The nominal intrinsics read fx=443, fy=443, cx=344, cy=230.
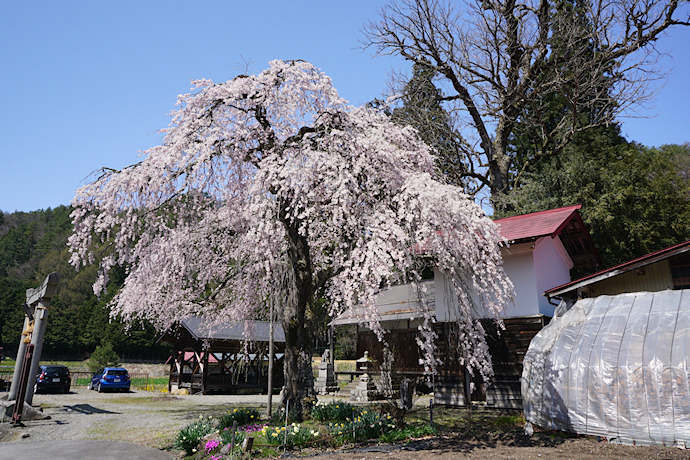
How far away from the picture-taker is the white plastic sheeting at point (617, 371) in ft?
30.5

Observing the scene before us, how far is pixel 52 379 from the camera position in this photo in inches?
917

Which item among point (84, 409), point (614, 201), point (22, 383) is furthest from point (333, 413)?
point (614, 201)

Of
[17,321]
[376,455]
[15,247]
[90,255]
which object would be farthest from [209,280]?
[15,247]

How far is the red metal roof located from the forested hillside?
128 feet

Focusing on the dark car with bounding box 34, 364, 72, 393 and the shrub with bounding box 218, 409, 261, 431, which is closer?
the shrub with bounding box 218, 409, 261, 431

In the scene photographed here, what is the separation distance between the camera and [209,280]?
14258mm

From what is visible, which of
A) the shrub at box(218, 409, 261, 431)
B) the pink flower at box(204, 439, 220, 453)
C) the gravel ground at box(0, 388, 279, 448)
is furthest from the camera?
the gravel ground at box(0, 388, 279, 448)

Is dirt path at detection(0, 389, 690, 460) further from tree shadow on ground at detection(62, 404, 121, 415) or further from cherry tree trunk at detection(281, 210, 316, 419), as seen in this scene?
cherry tree trunk at detection(281, 210, 316, 419)

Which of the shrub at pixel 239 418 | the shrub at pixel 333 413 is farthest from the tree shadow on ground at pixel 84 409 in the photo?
the shrub at pixel 333 413

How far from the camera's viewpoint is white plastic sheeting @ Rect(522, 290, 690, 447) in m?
9.28

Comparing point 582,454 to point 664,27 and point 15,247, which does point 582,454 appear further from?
point 15,247

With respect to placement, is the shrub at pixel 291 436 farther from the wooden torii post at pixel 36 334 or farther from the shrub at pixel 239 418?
the wooden torii post at pixel 36 334

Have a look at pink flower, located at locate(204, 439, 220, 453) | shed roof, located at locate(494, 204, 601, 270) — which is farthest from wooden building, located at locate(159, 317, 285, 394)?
pink flower, located at locate(204, 439, 220, 453)

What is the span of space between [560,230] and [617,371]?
6.87 meters
